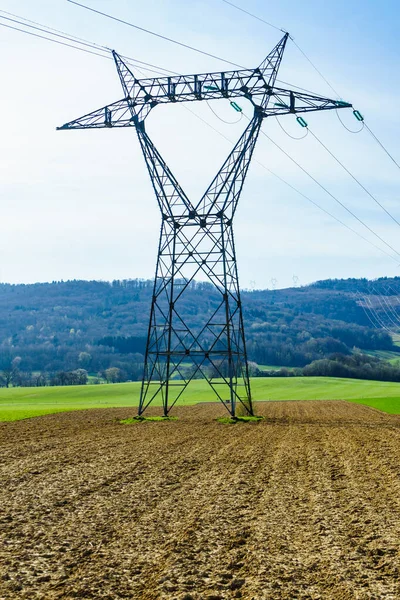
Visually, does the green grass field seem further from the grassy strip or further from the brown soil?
the brown soil

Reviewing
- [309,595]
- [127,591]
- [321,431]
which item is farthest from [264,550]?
[321,431]

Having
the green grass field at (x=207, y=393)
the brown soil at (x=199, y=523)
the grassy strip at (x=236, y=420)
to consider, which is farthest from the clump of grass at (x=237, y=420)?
the green grass field at (x=207, y=393)

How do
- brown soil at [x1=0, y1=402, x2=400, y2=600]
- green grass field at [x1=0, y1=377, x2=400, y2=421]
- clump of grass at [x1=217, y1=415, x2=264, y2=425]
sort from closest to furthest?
brown soil at [x1=0, y1=402, x2=400, y2=600] → clump of grass at [x1=217, y1=415, x2=264, y2=425] → green grass field at [x1=0, y1=377, x2=400, y2=421]

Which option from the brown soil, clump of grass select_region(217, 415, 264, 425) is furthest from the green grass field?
the brown soil

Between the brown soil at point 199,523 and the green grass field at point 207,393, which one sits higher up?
the brown soil at point 199,523

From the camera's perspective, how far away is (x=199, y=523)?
13.4 m

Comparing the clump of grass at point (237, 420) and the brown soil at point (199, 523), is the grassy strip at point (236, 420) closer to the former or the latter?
the clump of grass at point (237, 420)

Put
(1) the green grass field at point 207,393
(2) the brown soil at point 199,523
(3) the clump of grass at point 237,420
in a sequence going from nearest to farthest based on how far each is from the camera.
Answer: (2) the brown soil at point 199,523 → (3) the clump of grass at point 237,420 → (1) the green grass field at point 207,393

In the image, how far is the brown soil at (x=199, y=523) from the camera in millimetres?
9828

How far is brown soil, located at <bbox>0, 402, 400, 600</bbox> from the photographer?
387 inches

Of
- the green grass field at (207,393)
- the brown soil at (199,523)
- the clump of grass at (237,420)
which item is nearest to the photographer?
the brown soil at (199,523)

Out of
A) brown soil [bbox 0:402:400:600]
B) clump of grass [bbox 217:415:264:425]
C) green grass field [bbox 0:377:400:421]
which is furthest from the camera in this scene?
green grass field [bbox 0:377:400:421]

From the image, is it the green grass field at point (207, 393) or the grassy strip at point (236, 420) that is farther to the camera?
the green grass field at point (207, 393)

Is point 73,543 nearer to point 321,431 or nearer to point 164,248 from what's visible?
point 321,431
